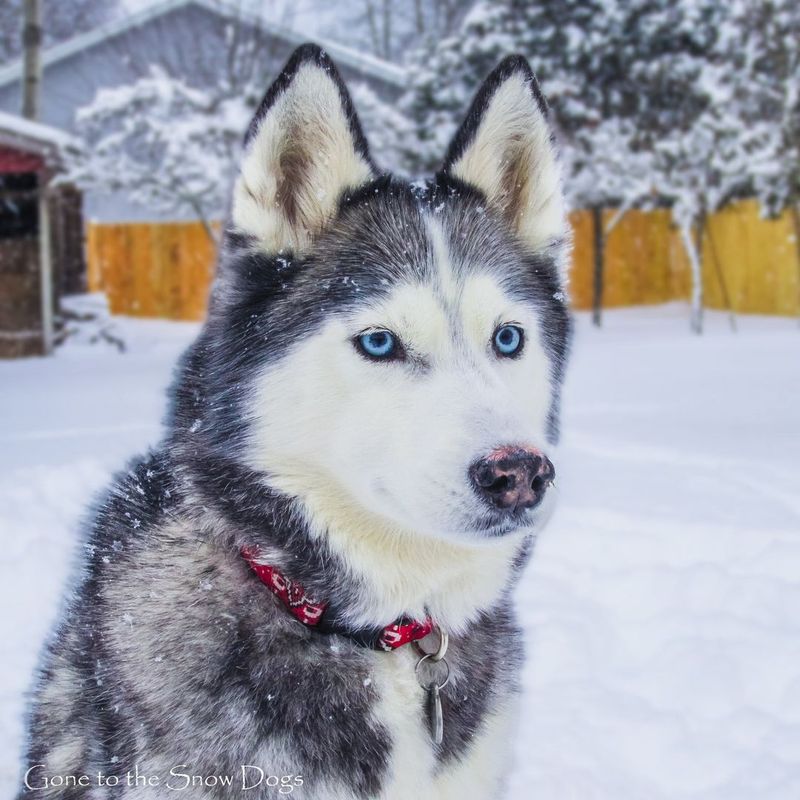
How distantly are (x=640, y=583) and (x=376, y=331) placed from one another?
249 centimetres

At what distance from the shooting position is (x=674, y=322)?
16.5m

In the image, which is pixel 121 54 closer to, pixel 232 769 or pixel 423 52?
pixel 423 52

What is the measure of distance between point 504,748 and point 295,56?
4.84ft

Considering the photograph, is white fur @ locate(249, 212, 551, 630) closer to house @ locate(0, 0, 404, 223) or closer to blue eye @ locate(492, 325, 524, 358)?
blue eye @ locate(492, 325, 524, 358)

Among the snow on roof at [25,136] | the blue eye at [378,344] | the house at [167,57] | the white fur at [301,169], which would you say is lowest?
the blue eye at [378,344]

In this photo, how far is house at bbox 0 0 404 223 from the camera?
1762cm

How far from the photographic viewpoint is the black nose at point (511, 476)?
1.58 meters

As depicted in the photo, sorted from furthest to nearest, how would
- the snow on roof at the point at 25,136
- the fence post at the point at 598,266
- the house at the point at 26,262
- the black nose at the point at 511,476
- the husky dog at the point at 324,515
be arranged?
the fence post at the point at 598,266, the house at the point at 26,262, the snow on roof at the point at 25,136, the husky dog at the point at 324,515, the black nose at the point at 511,476

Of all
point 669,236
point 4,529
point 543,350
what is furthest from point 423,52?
point 543,350

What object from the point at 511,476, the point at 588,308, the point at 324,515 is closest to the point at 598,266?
the point at 588,308

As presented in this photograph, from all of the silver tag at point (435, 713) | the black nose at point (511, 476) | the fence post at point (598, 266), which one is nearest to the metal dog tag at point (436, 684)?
the silver tag at point (435, 713)

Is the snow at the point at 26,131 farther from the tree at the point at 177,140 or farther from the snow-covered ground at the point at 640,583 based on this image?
the snow-covered ground at the point at 640,583

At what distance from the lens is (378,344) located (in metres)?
1.84

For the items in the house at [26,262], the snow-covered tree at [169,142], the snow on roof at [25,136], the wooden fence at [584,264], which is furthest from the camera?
the wooden fence at [584,264]
